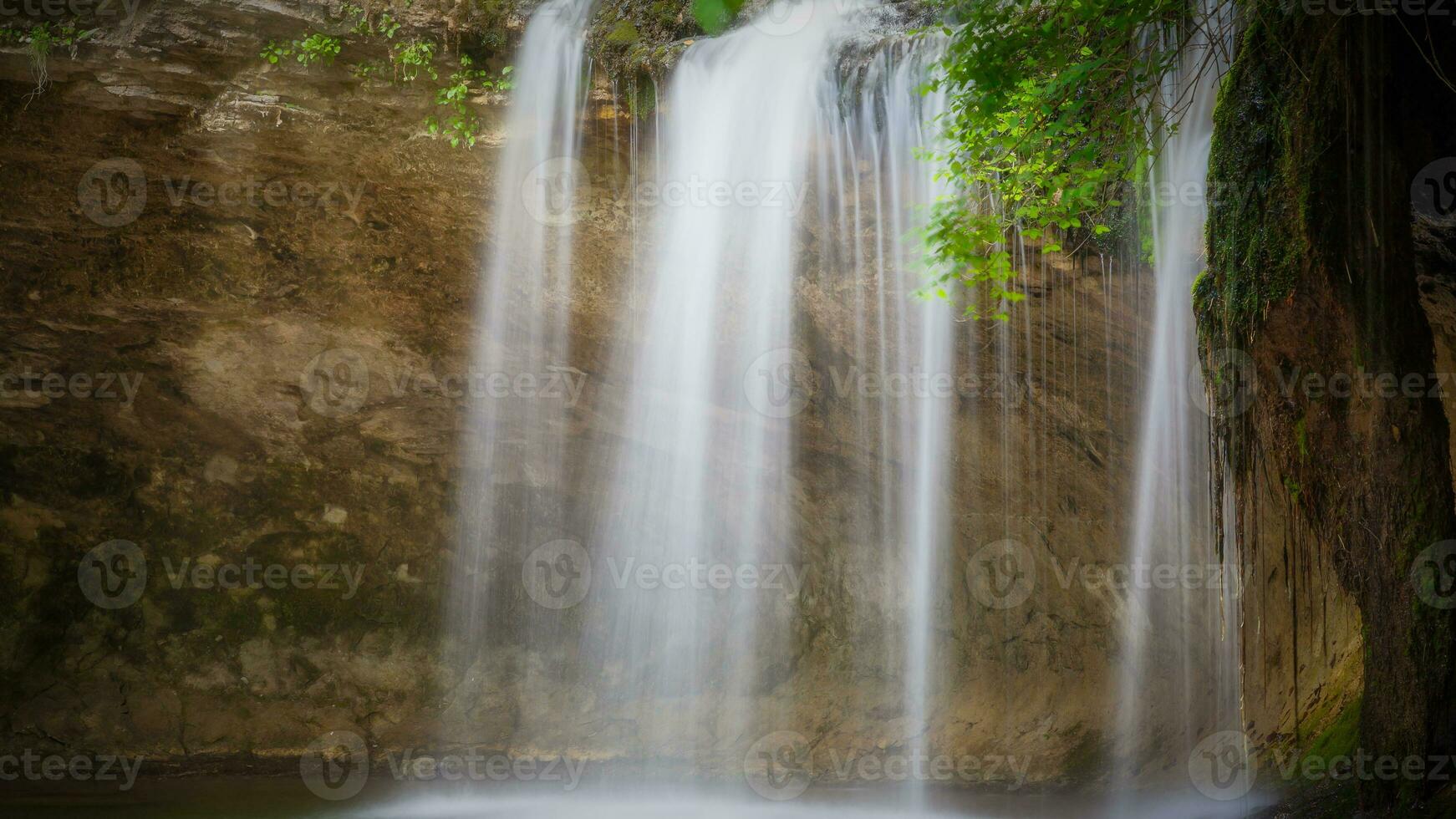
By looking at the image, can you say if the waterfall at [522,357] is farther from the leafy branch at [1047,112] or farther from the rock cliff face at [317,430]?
the leafy branch at [1047,112]

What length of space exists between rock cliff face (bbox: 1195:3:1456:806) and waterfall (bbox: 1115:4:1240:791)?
128 cm

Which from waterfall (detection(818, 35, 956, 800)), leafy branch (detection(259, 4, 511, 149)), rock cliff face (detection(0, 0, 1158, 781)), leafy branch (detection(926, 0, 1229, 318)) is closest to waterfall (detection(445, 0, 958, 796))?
waterfall (detection(818, 35, 956, 800))

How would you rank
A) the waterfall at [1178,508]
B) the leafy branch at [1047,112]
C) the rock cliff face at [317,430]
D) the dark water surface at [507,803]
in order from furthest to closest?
the rock cliff face at [317,430]
the dark water surface at [507,803]
the waterfall at [1178,508]
the leafy branch at [1047,112]

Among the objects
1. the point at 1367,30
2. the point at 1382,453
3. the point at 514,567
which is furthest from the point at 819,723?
the point at 1367,30

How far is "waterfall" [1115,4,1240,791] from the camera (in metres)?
6.43

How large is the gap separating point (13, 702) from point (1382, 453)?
1043 cm

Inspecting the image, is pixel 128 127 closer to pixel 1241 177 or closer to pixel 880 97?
pixel 880 97

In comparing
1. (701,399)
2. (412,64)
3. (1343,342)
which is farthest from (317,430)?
(1343,342)

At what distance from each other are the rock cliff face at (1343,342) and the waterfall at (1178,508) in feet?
4.20

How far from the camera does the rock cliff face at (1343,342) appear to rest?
3965 mm

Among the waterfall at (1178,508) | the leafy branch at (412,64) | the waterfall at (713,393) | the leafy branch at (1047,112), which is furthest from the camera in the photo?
the waterfall at (713,393)

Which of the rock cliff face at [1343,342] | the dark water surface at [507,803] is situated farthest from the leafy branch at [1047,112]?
the dark water surface at [507,803]

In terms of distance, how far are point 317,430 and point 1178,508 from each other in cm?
761

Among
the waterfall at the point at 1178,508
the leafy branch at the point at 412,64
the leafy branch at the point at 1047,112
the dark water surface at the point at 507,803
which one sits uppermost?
the leafy branch at the point at 412,64
